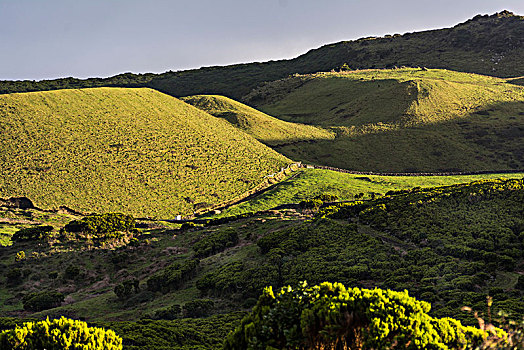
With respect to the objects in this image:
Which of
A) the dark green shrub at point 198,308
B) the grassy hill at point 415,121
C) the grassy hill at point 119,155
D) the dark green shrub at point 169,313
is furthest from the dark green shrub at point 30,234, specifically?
the grassy hill at point 415,121

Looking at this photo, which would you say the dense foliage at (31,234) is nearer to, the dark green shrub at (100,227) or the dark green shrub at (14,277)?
the dark green shrub at (100,227)

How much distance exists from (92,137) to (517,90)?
108 meters

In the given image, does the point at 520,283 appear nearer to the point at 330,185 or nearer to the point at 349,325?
the point at 349,325

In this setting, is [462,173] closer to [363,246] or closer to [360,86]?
[363,246]

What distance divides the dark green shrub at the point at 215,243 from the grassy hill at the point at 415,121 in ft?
146

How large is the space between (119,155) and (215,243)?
3416 centimetres

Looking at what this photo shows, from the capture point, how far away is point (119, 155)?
6262cm

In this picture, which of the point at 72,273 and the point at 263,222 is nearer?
the point at 72,273

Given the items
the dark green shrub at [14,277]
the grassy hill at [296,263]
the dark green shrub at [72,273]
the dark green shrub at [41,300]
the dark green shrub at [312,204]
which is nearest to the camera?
the grassy hill at [296,263]

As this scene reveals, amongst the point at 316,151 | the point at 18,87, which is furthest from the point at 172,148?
the point at 18,87

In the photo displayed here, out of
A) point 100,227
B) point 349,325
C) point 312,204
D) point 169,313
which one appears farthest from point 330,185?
point 349,325

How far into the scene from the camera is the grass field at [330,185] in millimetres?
51250

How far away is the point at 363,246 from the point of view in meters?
27.9

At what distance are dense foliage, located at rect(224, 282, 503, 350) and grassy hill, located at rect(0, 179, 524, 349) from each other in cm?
730
